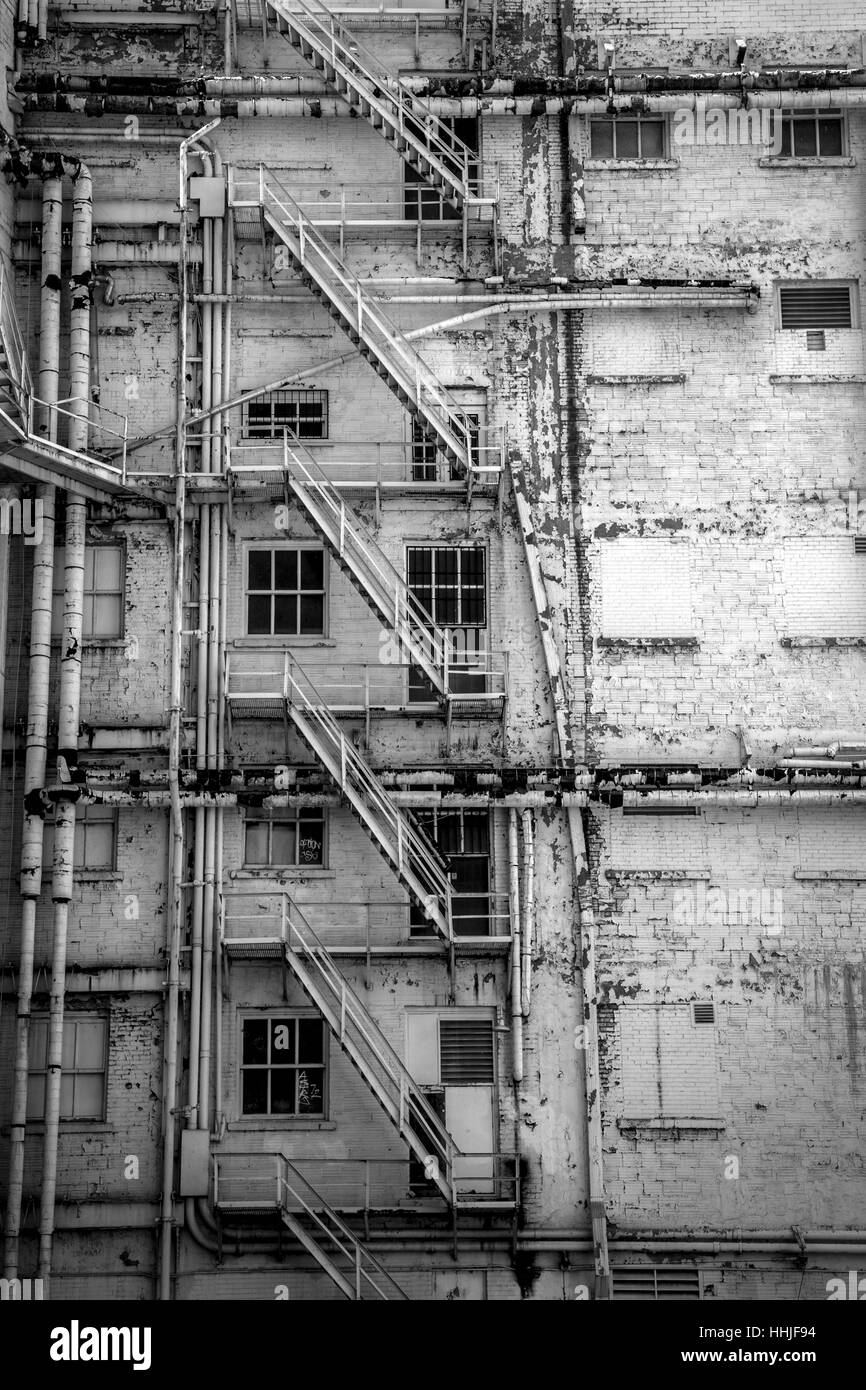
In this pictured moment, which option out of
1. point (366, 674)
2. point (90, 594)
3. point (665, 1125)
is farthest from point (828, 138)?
point (665, 1125)

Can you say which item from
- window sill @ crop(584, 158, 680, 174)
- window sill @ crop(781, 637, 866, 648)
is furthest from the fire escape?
window sill @ crop(781, 637, 866, 648)

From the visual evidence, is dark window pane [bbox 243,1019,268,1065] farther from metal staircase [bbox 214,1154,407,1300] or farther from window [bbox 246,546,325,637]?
window [bbox 246,546,325,637]

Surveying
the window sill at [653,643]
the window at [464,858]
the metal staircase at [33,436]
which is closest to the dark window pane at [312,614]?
the metal staircase at [33,436]

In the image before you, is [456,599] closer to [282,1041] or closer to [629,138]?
[282,1041]

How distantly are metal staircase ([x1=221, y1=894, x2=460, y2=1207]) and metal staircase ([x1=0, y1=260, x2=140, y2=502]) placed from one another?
21.6ft

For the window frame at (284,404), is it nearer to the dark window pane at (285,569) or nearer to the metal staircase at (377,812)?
the dark window pane at (285,569)

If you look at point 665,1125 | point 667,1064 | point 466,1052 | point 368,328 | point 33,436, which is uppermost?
point 368,328

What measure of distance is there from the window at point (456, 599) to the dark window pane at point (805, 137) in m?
8.19

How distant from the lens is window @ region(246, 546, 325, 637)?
25984 mm

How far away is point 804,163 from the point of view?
2708 cm

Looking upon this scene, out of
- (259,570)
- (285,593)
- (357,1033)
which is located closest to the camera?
(357,1033)

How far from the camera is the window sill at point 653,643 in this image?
25.8 metres

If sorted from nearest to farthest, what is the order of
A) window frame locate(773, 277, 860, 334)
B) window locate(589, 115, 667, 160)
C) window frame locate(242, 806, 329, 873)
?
window frame locate(242, 806, 329, 873), window frame locate(773, 277, 860, 334), window locate(589, 115, 667, 160)

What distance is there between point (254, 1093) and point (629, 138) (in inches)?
613
